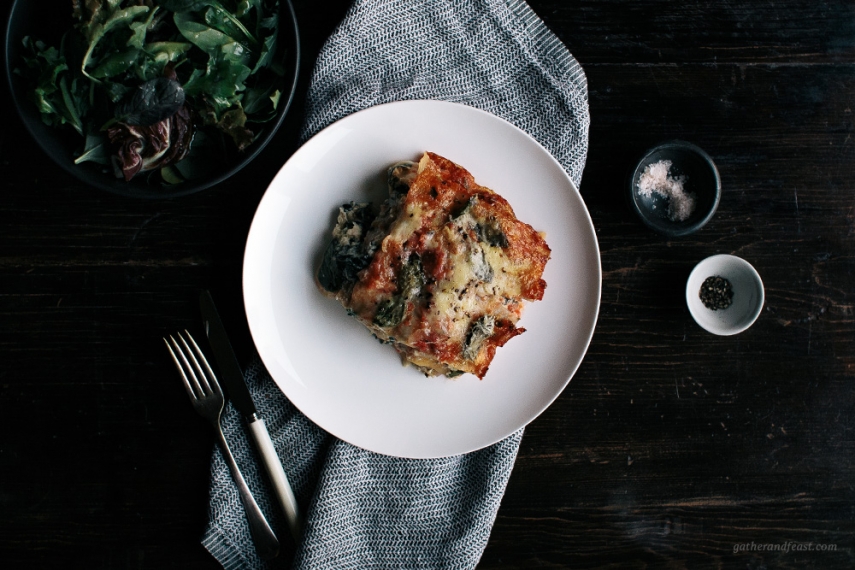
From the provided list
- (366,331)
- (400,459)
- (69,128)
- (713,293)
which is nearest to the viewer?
(69,128)

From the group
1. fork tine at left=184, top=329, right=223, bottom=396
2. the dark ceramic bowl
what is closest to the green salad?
the dark ceramic bowl

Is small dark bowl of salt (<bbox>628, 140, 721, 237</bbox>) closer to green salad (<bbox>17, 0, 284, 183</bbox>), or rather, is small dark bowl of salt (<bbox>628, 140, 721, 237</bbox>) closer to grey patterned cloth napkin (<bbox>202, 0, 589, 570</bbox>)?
grey patterned cloth napkin (<bbox>202, 0, 589, 570</bbox>)

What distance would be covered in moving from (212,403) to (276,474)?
0.48 m

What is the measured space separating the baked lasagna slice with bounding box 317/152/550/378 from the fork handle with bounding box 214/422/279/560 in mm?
994

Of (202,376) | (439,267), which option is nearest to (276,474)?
(202,376)

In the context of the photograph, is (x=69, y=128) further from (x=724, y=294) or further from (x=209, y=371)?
(x=724, y=294)

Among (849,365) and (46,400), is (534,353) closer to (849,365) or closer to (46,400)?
(849,365)

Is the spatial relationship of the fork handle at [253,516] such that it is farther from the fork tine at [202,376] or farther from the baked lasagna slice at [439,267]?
the baked lasagna slice at [439,267]

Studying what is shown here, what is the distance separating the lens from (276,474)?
3180 mm

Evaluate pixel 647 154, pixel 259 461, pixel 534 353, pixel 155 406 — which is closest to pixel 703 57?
pixel 647 154

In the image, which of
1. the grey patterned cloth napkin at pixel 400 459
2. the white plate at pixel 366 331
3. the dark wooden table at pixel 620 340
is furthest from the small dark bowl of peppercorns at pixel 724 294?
the grey patterned cloth napkin at pixel 400 459

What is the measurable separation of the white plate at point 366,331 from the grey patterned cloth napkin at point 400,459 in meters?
0.21

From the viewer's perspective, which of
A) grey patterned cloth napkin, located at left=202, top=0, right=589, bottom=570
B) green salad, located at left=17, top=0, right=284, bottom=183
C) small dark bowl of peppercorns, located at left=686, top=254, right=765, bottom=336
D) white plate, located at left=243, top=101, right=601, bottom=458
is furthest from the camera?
small dark bowl of peppercorns, located at left=686, top=254, right=765, bottom=336

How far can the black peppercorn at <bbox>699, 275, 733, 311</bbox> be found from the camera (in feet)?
11.3
